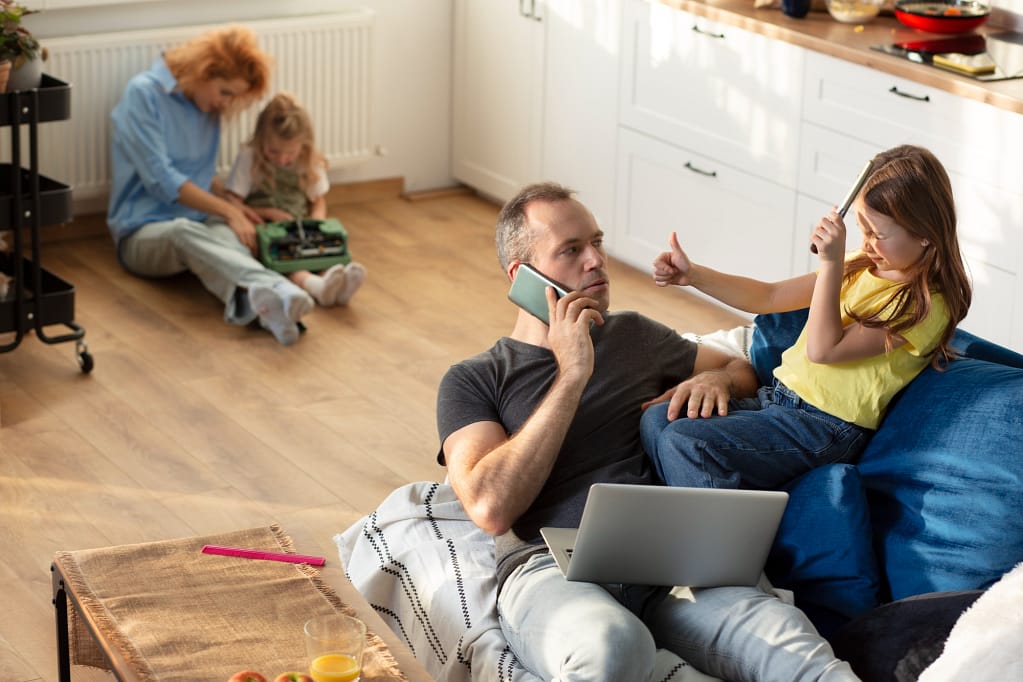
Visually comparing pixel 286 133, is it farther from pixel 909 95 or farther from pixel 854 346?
pixel 854 346

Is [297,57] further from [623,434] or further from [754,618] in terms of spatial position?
[754,618]

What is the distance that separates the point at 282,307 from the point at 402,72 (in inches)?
64.8

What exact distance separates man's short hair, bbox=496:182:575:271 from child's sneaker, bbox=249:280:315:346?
6.03 feet

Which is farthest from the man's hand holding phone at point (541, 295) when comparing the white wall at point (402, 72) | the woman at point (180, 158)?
the white wall at point (402, 72)

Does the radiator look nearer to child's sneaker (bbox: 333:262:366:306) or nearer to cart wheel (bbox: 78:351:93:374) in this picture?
child's sneaker (bbox: 333:262:366:306)

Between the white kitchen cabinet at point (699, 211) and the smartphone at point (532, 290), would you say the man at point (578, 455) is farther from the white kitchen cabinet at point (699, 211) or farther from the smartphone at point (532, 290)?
the white kitchen cabinet at point (699, 211)

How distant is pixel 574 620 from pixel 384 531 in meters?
0.52

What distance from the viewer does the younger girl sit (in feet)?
15.9

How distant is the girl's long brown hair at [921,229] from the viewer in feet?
7.53

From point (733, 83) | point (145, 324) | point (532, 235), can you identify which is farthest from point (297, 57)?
point (532, 235)

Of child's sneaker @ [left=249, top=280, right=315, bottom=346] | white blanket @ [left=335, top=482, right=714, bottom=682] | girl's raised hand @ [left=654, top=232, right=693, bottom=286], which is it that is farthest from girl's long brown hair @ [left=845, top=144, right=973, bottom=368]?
child's sneaker @ [left=249, top=280, right=315, bottom=346]

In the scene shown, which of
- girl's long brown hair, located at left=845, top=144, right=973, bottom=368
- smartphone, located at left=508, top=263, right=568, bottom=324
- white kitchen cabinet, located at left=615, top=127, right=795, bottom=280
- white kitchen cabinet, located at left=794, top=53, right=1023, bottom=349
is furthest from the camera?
white kitchen cabinet, located at left=615, top=127, right=795, bottom=280

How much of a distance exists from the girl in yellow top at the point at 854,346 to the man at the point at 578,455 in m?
0.08

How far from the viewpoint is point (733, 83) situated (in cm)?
456
